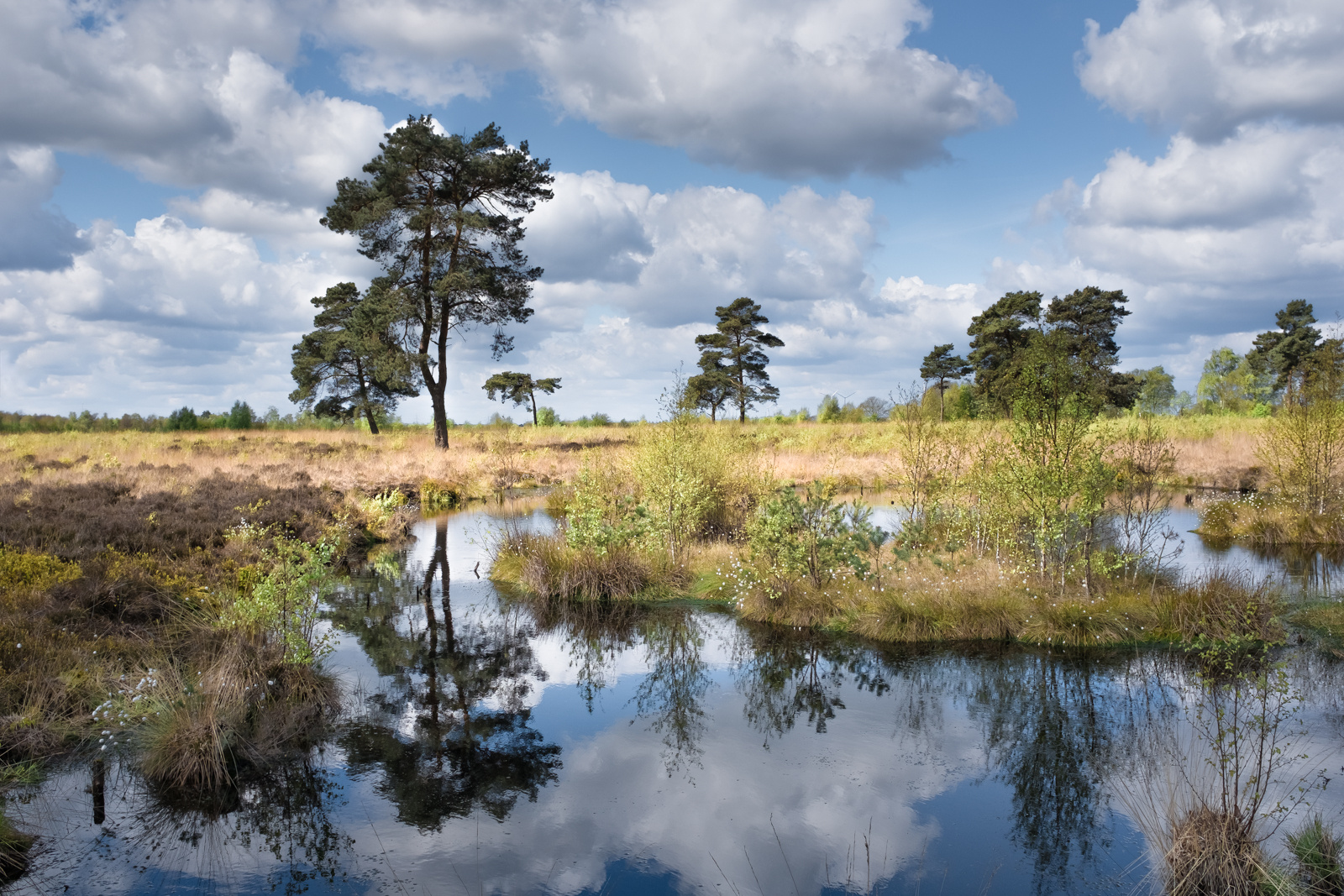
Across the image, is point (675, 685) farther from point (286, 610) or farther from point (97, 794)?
point (97, 794)

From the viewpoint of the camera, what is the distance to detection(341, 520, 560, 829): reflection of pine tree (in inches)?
253

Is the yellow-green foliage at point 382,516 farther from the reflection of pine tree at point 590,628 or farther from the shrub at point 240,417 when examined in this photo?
the shrub at point 240,417

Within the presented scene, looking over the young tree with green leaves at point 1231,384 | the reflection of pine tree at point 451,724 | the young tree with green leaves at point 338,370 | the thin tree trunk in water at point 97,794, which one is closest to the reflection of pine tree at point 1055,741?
the reflection of pine tree at point 451,724

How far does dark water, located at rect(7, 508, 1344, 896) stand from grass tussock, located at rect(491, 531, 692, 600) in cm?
264

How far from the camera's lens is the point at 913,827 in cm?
590

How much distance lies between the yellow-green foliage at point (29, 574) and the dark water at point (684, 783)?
341 cm

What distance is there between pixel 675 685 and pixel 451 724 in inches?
105

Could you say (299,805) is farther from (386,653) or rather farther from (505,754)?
(386,653)

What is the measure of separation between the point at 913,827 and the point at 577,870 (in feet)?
8.41

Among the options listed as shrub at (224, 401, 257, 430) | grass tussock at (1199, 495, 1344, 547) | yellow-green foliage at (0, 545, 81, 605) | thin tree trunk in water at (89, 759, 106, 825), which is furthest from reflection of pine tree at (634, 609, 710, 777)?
shrub at (224, 401, 257, 430)

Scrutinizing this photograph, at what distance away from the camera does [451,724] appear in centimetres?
780

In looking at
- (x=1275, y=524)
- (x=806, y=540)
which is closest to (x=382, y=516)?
(x=806, y=540)

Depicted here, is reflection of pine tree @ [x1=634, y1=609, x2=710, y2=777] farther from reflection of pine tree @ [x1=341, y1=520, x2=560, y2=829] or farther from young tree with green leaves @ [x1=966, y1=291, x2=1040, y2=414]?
young tree with green leaves @ [x1=966, y1=291, x2=1040, y2=414]

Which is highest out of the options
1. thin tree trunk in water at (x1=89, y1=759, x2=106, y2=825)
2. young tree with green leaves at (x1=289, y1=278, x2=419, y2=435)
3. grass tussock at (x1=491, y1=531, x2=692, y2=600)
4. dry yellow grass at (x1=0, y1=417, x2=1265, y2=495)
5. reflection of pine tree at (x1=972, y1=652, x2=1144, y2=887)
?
young tree with green leaves at (x1=289, y1=278, x2=419, y2=435)
